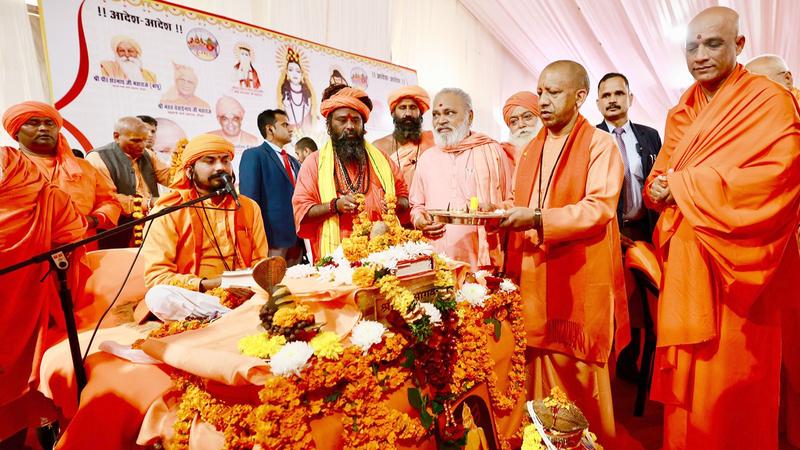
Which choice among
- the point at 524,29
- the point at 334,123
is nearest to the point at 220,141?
the point at 334,123

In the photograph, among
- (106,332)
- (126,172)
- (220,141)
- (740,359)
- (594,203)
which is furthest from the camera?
(126,172)

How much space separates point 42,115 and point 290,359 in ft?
12.4

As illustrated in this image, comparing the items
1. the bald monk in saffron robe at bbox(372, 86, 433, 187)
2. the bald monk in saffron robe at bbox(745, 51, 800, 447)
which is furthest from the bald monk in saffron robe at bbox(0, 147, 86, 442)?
the bald monk in saffron robe at bbox(745, 51, 800, 447)

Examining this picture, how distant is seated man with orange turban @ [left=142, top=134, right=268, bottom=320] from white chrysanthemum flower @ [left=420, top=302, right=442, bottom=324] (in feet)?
4.79

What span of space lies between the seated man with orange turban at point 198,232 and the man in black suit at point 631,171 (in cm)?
337

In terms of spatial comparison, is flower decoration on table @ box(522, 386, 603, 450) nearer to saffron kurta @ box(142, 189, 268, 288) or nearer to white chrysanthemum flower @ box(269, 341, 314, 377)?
white chrysanthemum flower @ box(269, 341, 314, 377)

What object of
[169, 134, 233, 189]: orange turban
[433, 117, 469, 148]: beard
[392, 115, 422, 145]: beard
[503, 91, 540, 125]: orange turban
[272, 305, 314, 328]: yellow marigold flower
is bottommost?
[272, 305, 314, 328]: yellow marigold flower

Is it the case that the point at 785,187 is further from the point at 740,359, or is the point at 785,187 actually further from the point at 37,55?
the point at 37,55

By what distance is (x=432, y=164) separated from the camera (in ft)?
12.2

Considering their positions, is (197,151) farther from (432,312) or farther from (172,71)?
(172,71)

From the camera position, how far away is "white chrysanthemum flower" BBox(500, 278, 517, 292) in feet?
8.71

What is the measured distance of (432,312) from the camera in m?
2.00

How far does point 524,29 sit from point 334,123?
26.5ft

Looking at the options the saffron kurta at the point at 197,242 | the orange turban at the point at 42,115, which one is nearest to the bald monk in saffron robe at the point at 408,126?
the saffron kurta at the point at 197,242
